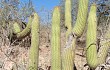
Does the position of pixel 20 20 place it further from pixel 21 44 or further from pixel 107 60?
pixel 107 60

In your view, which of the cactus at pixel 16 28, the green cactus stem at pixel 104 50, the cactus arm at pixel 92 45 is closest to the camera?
the cactus arm at pixel 92 45

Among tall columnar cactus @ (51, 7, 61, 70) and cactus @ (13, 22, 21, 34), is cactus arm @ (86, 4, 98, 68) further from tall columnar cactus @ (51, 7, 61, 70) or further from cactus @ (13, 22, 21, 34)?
cactus @ (13, 22, 21, 34)

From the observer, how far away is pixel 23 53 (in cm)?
846

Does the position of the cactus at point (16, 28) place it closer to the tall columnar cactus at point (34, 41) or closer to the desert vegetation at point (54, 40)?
the desert vegetation at point (54, 40)

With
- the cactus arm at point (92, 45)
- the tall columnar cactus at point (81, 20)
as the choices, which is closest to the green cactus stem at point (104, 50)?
the cactus arm at point (92, 45)

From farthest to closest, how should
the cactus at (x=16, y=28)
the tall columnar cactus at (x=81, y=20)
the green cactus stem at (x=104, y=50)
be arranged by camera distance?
the cactus at (x=16, y=28), the green cactus stem at (x=104, y=50), the tall columnar cactus at (x=81, y=20)

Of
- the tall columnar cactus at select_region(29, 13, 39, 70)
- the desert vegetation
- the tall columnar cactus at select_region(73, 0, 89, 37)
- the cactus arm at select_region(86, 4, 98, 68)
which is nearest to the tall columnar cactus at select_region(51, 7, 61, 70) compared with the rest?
the desert vegetation

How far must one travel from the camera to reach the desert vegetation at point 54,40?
4.65m

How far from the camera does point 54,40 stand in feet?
15.2

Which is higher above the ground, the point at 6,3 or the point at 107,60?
the point at 6,3

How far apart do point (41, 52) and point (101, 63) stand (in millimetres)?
4250

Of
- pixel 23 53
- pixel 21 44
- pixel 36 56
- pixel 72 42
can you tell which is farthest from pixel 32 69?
pixel 21 44

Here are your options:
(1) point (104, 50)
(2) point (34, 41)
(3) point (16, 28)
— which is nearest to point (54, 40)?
(2) point (34, 41)

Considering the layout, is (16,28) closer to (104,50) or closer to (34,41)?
(34,41)
